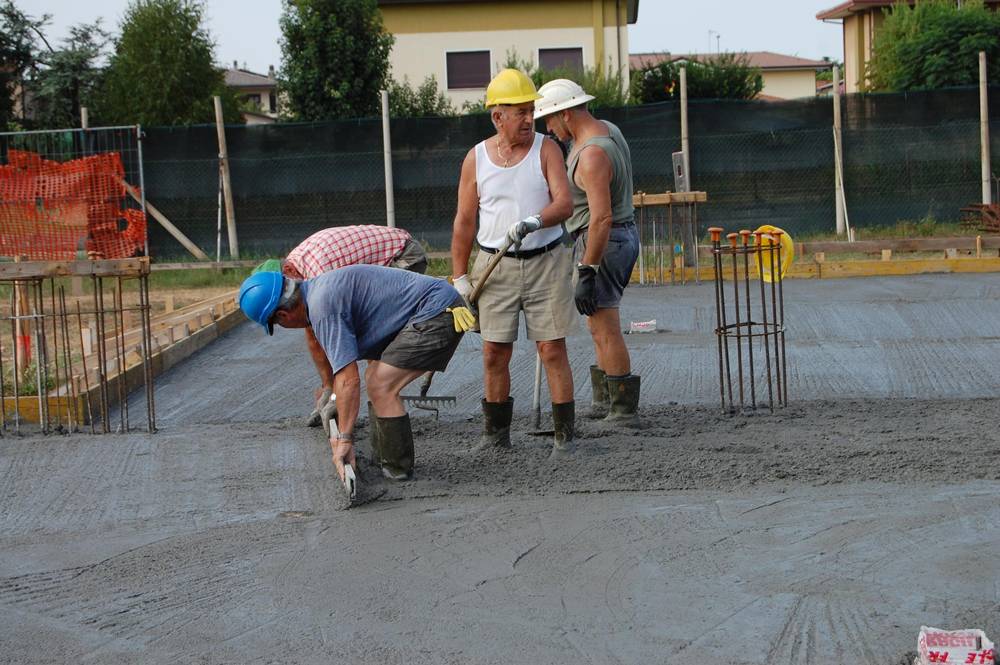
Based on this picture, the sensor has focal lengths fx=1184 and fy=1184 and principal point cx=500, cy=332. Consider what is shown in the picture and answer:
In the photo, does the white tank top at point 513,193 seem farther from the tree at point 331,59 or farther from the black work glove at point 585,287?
the tree at point 331,59

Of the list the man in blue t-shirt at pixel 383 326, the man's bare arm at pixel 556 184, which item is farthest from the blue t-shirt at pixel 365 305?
the man's bare arm at pixel 556 184

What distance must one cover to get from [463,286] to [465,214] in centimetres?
35

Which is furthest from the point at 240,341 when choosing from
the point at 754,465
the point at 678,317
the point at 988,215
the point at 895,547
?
the point at 988,215

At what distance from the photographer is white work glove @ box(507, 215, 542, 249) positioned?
5.35 meters

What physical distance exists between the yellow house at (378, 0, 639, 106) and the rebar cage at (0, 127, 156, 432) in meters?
14.7

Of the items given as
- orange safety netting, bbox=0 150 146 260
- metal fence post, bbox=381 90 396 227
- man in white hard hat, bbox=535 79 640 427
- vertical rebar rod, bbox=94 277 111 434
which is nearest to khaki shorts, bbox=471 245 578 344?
man in white hard hat, bbox=535 79 640 427

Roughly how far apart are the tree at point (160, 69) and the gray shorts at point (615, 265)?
58.5 feet

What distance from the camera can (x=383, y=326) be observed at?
5.34 m

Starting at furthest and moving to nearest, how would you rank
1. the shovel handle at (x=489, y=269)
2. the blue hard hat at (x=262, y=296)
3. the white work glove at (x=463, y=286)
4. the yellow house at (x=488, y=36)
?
the yellow house at (x=488, y=36)
the white work glove at (x=463, y=286)
the shovel handle at (x=489, y=269)
the blue hard hat at (x=262, y=296)

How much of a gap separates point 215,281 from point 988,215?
9669mm

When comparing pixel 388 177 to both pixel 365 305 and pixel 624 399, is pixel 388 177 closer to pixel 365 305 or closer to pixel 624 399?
pixel 624 399

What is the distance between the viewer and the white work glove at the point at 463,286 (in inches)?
226

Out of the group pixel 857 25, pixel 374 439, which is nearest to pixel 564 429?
pixel 374 439

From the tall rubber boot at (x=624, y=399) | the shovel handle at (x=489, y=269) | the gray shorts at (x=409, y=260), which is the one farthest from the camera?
the gray shorts at (x=409, y=260)
